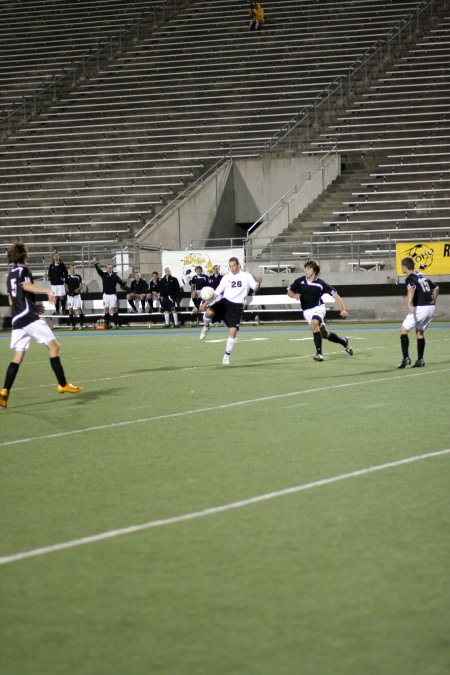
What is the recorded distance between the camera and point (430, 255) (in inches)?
1260

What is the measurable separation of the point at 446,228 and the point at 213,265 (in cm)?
747

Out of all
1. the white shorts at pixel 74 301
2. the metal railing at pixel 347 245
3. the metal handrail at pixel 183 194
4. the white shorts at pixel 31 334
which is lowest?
the white shorts at pixel 74 301

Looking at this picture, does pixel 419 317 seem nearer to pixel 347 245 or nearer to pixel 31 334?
pixel 31 334

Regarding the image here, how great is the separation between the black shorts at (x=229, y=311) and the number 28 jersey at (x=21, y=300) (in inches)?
252

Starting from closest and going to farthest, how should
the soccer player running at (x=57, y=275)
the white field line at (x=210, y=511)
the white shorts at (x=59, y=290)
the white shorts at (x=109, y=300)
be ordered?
the white field line at (x=210, y=511) → the white shorts at (x=109, y=300) → the soccer player running at (x=57, y=275) → the white shorts at (x=59, y=290)

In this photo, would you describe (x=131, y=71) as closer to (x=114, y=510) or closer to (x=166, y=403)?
(x=166, y=403)

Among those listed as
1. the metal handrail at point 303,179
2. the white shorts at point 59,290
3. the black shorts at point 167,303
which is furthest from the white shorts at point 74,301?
the metal handrail at point 303,179

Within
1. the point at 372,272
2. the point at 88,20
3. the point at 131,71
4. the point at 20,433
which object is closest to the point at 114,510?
the point at 20,433

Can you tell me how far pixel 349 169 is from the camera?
1585 inches

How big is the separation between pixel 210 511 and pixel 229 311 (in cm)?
1244

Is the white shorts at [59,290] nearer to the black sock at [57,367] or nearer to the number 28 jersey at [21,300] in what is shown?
the black sock at [57,367]

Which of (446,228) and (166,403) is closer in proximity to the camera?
(166,403)

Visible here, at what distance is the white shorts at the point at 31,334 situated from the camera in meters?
13.3

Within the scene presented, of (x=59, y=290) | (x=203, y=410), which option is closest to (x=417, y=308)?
(x=203, y=410)
